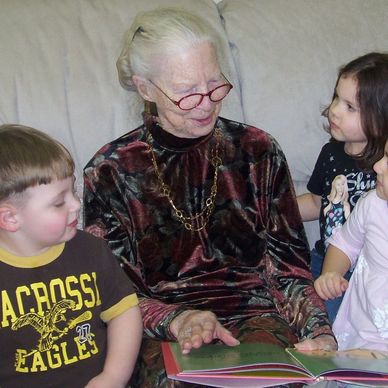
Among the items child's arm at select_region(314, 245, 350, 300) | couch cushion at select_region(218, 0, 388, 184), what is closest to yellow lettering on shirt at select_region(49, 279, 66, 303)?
child's arm at select_region(314, 245, 350, 300)

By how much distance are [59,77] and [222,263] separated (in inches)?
25.2

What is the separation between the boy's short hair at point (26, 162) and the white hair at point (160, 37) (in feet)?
1.17

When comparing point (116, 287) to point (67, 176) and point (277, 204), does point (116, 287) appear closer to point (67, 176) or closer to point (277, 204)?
point (67, 176)

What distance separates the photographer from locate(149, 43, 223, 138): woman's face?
5.03 ft

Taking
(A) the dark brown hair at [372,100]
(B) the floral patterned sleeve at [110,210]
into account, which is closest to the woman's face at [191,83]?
(B) the floral patterned sleeve at [110,210]

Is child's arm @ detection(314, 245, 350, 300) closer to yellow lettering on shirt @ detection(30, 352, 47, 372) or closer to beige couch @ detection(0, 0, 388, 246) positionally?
beige couch @ detection(0, 0, 388, 246)

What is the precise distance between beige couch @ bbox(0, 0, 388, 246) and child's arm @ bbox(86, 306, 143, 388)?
0.50m

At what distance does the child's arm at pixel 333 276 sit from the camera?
160 centimetres

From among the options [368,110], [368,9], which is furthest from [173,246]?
[368,9]

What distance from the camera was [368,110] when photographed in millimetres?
1775

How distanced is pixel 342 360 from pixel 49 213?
24.3 inches

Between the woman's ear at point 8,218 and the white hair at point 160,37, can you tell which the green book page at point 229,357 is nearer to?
the woman's ear at point 8,218

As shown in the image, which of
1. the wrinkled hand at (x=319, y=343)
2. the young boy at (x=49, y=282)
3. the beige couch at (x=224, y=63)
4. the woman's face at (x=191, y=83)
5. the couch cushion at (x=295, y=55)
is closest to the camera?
the young boy at (x=49, y=282)

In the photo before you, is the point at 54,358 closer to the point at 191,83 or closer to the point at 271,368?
the point at 271,368
